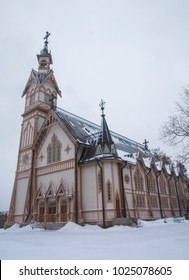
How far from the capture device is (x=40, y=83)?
34.6 m

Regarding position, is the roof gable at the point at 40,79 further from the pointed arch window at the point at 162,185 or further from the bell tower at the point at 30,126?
the pointed arch window at the point at 162,185

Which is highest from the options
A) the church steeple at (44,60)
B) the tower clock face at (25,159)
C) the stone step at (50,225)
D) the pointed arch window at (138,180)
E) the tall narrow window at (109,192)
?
the church steeple at (44,60)

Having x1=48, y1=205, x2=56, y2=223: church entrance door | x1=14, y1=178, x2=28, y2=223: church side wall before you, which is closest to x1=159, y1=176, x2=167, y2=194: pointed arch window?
x1=48, y1=205, x2=56, y2=223: church entrance door

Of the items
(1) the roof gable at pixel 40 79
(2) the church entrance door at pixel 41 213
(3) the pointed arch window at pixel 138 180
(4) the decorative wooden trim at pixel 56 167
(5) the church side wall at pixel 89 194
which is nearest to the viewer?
(5) the church side wall at pixel 89 194

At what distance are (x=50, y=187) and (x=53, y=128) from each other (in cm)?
792

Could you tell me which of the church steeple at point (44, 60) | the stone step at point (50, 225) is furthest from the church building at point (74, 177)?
the church steeple at point (44, 60)

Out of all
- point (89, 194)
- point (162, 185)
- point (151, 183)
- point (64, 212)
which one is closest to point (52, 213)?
point (64, 212)

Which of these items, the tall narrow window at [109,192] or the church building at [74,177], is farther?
the church building at [74,177]

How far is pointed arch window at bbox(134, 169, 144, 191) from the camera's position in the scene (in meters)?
Answer: 28.5

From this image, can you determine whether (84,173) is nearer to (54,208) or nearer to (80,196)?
(80,196)

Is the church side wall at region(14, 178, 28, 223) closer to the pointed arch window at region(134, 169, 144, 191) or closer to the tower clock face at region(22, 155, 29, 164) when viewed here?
the tower clock face at region(22, 155, 29, 164)

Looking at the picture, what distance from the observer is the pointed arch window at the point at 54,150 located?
2816cm

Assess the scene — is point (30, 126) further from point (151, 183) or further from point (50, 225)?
point (151, 183)
